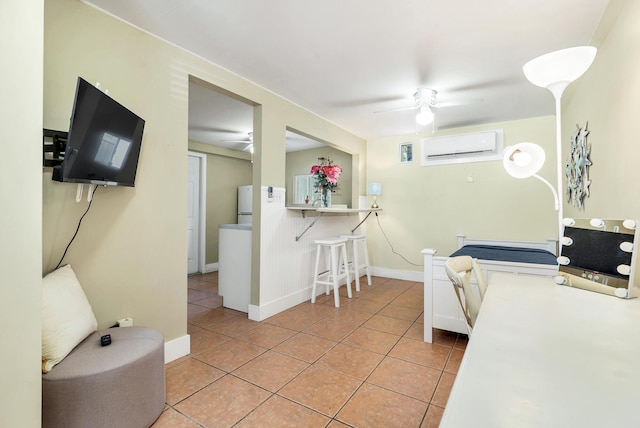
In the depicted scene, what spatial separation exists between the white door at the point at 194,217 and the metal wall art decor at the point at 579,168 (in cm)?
526

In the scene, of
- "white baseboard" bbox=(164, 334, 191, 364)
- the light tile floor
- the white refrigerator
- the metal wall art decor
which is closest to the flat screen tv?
"white baseboard" bbox=(164, 334, 191, 364)

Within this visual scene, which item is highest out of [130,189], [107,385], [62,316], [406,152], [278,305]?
[406,152]

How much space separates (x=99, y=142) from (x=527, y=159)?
2480mm

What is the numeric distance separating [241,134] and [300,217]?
2.04m

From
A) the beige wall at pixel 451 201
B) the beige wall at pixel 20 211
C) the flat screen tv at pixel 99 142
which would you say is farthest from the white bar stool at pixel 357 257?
the beige wall at pixel 20 211

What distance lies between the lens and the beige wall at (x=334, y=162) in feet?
18.2

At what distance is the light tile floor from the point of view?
64.9 inches

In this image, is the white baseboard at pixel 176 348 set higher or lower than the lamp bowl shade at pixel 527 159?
Answer: lower

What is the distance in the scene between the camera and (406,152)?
15.9 feet

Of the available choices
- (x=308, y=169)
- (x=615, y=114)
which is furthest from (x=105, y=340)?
(x=308, y=169)

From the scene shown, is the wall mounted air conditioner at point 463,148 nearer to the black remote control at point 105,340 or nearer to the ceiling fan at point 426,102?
the ceiling fan at point 426,102

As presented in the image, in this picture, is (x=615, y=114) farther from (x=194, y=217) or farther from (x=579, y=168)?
(x=194, y=217)

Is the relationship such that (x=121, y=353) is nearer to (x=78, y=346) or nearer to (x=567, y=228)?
(x=78, y=346)

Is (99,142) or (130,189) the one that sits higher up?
(99,142)
